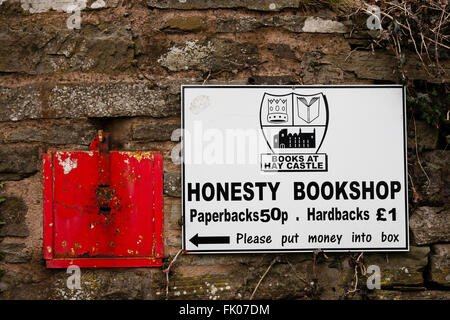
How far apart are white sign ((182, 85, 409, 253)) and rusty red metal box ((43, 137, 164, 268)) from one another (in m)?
0.28

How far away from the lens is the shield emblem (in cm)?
241

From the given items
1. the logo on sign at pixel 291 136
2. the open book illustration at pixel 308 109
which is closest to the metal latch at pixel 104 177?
the logo on sign at pixel 291 136

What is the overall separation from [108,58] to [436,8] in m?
2.03

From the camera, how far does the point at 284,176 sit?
7.88ft

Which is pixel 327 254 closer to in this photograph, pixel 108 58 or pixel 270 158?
pixel 270 158

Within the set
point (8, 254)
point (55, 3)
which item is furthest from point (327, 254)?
point (55, 3)

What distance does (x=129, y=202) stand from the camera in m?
2.38

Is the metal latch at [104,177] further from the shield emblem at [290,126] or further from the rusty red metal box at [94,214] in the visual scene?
the shield emblem at [290,126]

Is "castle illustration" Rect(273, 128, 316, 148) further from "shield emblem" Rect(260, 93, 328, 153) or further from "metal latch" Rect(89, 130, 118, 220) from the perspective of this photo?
"metal latch" Rect(89, 130, 118, 220)

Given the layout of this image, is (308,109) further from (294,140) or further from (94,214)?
(94,214)

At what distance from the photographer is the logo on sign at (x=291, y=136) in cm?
241

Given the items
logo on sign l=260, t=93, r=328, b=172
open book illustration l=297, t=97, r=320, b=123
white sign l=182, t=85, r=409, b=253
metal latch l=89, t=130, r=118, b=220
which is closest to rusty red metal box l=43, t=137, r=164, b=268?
metal latch l=89, t=130, r=118, b=220

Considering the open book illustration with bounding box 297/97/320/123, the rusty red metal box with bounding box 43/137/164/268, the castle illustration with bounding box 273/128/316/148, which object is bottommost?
the rusty red metal box with bounding box 43/137/164/268

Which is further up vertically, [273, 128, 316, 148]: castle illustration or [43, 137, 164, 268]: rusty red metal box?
[273, 128, 316, 148]: castle illustration
